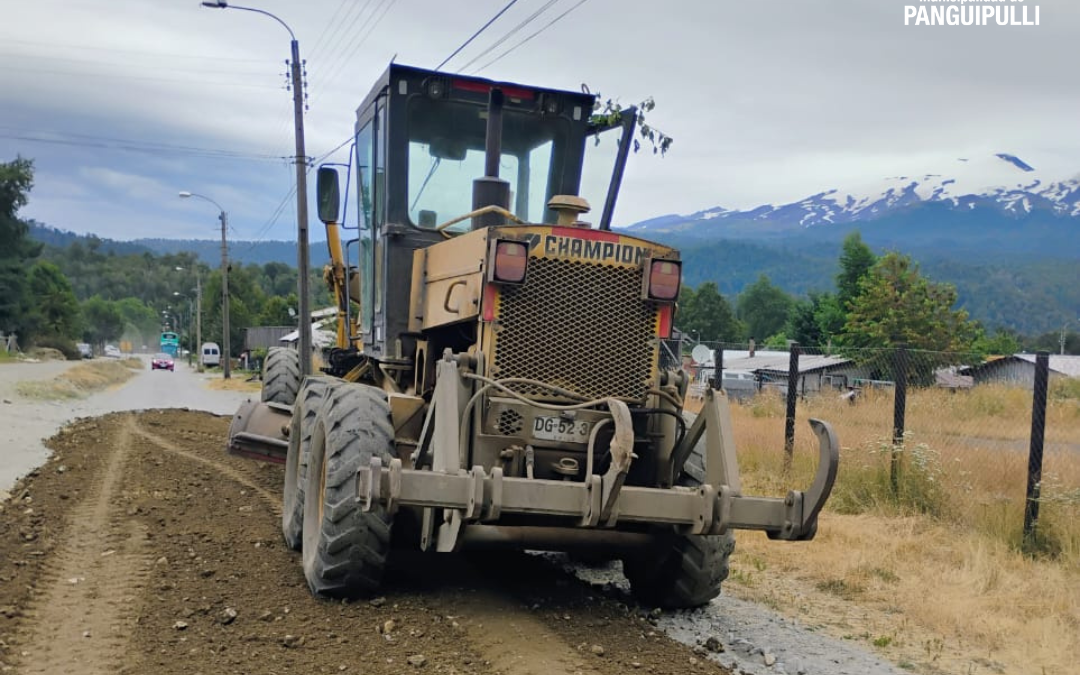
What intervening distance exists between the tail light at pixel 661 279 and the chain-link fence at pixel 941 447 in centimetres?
295

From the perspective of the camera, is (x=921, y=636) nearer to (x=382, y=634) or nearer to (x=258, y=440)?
(x=382, y=634)

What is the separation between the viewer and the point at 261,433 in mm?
9688

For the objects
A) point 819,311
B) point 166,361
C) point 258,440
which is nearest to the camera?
point 258,440

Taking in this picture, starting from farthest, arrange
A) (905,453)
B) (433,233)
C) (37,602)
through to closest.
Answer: (905,453), (433,233), (37,602)

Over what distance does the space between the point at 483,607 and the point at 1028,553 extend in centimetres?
485

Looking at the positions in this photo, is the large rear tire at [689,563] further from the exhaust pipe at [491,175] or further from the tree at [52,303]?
the tree at [52,303]

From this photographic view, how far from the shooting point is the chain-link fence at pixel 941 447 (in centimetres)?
880

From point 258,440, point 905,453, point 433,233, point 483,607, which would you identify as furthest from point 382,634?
point 905,453

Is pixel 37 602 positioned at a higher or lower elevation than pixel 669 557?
lower

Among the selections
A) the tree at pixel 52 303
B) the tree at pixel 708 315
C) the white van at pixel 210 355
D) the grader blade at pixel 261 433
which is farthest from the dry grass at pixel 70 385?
the tree at pixel 708 315

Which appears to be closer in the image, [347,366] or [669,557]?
[669,557]

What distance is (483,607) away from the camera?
6340 millimetres

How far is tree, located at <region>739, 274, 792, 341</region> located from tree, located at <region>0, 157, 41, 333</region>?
3209 inches

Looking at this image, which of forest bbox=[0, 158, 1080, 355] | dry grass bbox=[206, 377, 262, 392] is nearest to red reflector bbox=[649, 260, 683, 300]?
forest bbox=[0, 158, 1080, 355]
